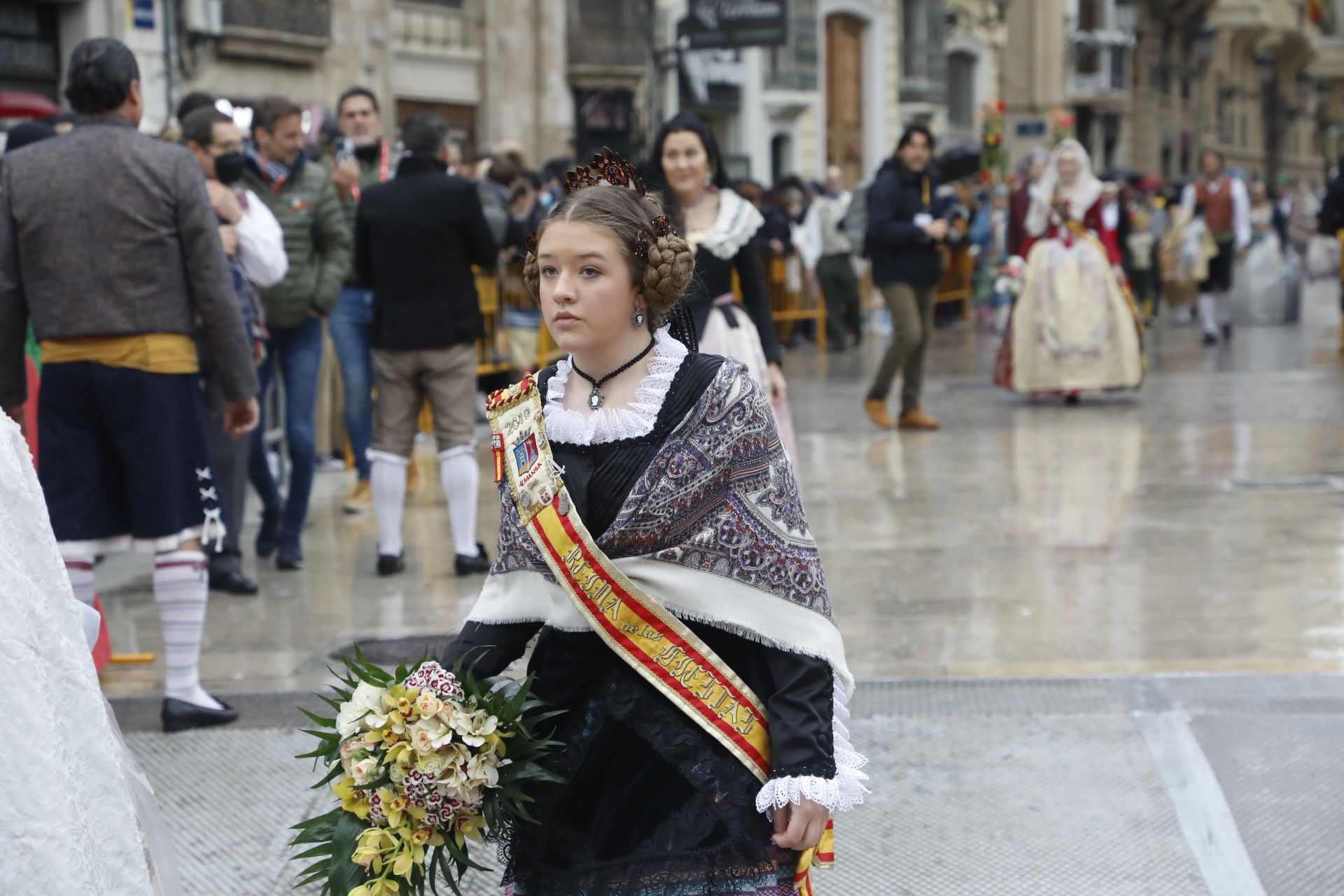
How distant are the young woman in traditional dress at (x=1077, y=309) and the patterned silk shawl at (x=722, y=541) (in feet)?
→ 33.8

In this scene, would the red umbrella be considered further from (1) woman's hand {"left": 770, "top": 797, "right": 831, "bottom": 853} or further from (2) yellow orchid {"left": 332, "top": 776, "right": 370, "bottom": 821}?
(1) woman's hand {"left": 770, "top": 797, "right": 831, "bottom": 853}

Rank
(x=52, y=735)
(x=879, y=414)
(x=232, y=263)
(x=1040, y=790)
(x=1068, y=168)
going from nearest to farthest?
(x=52, y=735)
(x=1040, y=790)
(x=232, y=263)
(x=879, y=414)
(x=1068, y=168)

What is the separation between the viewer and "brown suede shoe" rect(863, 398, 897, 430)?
11.9 meters

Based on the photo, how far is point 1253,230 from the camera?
2212 centimetres

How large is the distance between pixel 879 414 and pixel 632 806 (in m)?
9.42

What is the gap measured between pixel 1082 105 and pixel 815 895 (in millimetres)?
44531

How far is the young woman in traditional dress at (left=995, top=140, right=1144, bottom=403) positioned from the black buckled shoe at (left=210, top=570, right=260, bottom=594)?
716 centimetres

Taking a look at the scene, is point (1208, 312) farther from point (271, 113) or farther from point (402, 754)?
point (402, 754)

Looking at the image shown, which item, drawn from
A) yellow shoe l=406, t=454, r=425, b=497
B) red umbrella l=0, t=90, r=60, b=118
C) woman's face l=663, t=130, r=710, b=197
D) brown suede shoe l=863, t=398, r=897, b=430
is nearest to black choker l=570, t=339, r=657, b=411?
woman's face l=663, t=130, r=710, b=197

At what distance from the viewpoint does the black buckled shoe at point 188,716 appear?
5.23m

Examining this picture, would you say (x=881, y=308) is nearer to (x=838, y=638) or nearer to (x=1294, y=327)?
(x=1294, y=327)

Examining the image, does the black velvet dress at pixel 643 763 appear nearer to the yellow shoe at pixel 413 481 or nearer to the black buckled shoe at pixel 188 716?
the black buckled shoe at pixel 188 716

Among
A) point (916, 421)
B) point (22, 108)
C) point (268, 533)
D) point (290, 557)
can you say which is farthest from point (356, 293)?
point (916, 421)

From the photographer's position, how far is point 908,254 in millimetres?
11266
